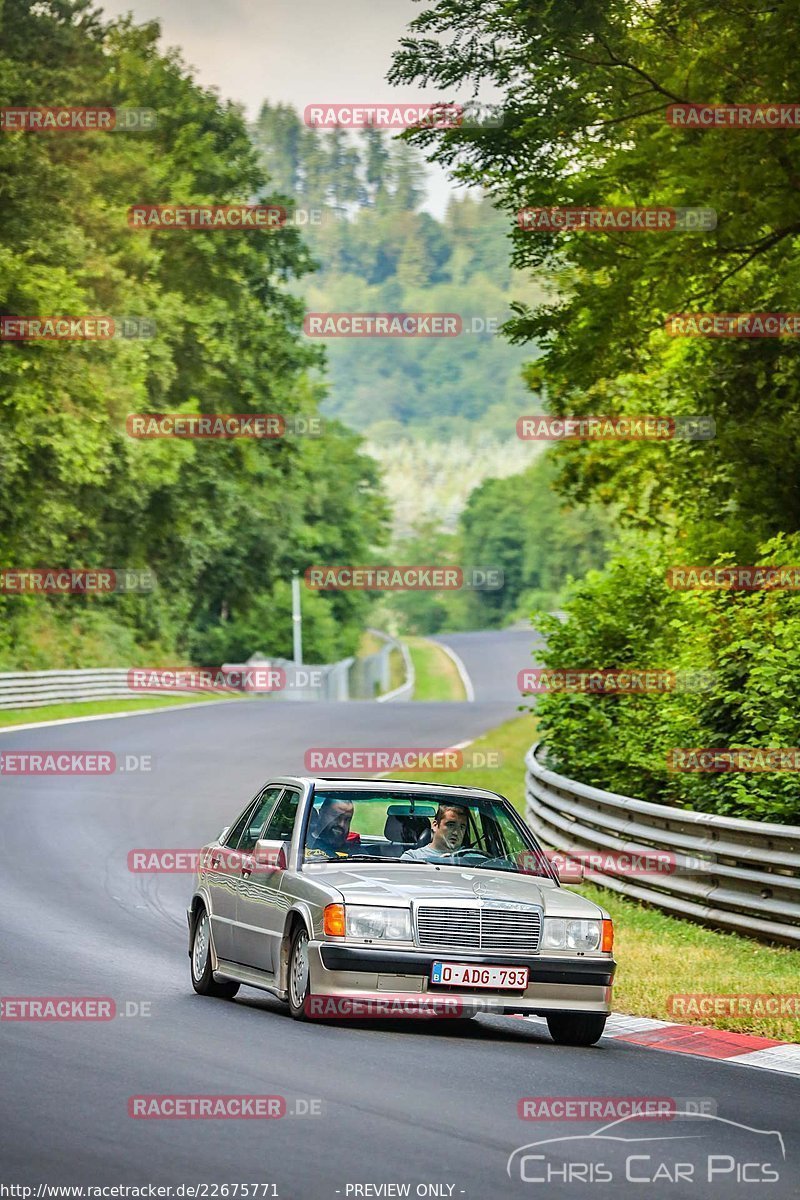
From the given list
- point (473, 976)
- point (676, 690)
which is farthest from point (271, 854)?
point (676, 690)

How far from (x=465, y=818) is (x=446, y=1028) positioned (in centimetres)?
133

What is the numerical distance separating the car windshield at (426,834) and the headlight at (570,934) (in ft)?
2.82

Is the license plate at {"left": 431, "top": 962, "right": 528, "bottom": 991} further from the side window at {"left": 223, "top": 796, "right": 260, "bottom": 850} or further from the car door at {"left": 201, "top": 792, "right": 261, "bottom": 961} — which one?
the side window at {"left": 223, "top": 796, "right": 260, "bottom": 850}

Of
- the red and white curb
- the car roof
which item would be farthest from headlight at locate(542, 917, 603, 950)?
the car roof

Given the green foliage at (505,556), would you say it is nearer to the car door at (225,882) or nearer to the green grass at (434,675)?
the green grass at (434,675)

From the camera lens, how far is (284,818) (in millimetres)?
11703

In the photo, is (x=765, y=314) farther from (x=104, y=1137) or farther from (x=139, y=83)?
(x=139, y=83)

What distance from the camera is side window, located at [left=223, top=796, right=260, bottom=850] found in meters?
12.4

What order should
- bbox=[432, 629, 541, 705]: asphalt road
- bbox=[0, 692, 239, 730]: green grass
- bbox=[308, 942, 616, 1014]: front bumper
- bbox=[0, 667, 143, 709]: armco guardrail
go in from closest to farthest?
bbox=[308, 942, 616, 1014]: front bumper < bbox=[0, 692, 239, 730]: green grass < bbox=[0, 667, 143, 709]: armco guardrail < bbox=[432, 629, 541, 705]: asphalt road

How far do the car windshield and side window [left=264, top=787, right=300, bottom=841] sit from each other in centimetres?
19

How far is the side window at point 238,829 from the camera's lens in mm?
12438

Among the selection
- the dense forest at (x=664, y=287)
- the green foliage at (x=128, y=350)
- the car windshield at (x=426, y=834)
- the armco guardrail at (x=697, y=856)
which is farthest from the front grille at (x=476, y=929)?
the green foliage at (x=128, y=350)

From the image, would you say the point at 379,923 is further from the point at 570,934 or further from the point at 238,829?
the point at 238,829

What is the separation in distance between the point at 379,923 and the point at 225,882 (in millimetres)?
2217
